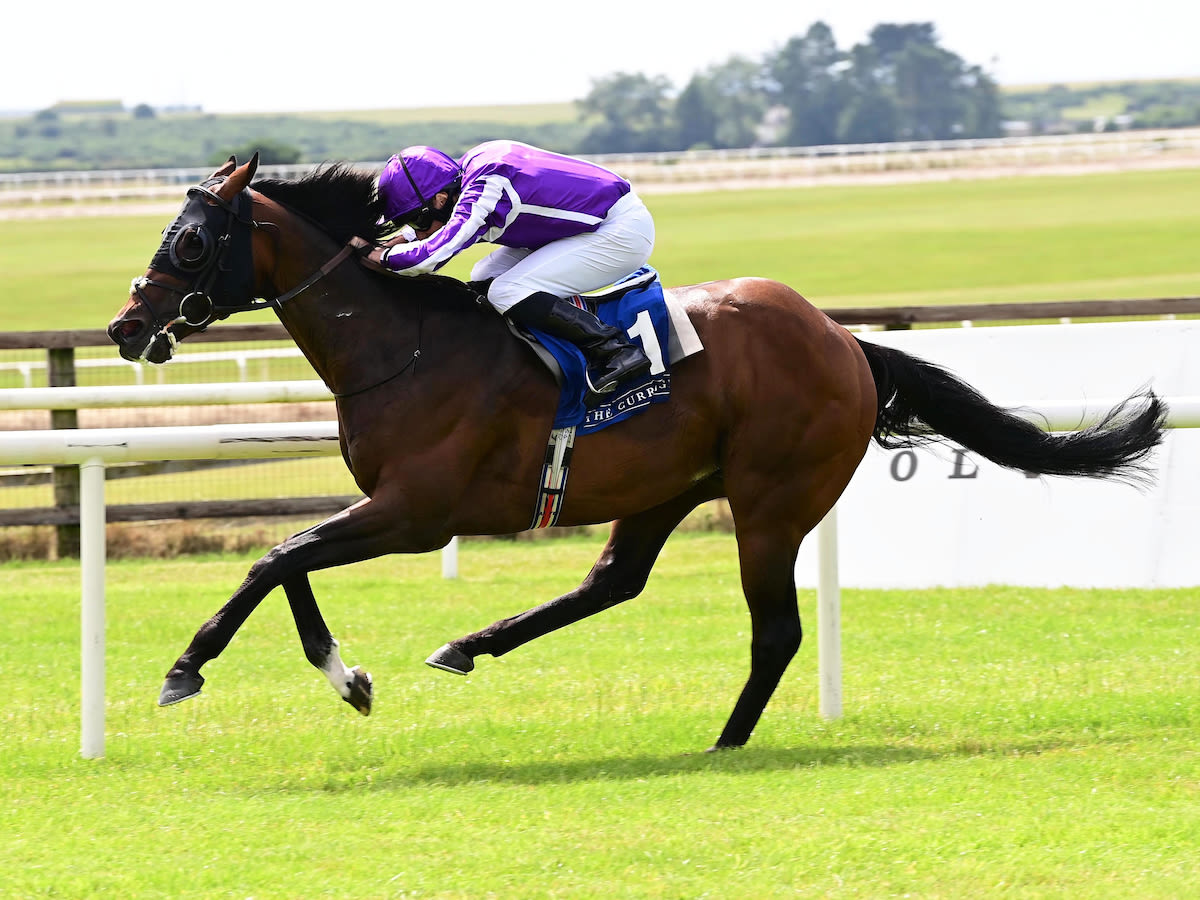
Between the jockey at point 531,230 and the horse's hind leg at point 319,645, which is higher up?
the jockey at point 531,230

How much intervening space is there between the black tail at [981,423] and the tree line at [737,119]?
10913 cm

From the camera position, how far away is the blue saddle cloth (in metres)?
4.79

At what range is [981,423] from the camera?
5359 mm

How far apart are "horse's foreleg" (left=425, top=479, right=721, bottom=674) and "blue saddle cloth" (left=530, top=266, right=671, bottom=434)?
0.52m

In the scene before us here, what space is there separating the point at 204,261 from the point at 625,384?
1315mm

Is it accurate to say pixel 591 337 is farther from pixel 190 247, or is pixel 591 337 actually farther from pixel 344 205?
pixel 190 247

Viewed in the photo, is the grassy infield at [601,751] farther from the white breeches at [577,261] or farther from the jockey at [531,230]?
the white breeches at [577,261]

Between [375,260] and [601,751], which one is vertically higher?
[375,260]

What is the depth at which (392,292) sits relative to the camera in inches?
193

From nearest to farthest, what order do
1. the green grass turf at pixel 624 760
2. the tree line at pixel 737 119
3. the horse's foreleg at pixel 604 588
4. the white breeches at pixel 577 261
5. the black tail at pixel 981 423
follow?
the green grass turf at pixel 624 760
the white breeches at pixel 577 261
the horse's foreleg at pixel 604 588
the black tail at pixel 981 423
the tree line at pixel 737 119

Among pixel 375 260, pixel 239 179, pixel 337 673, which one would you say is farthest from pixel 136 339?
pixel 337 673

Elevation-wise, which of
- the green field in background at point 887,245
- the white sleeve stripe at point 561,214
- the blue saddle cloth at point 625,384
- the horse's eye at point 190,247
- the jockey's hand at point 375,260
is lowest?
the green field in background at point 887,245

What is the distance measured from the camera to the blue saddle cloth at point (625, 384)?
479 centimetres

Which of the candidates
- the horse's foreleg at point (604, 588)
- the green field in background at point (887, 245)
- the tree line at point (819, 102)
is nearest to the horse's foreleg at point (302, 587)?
the horse's foreleg at point (604, 588)
